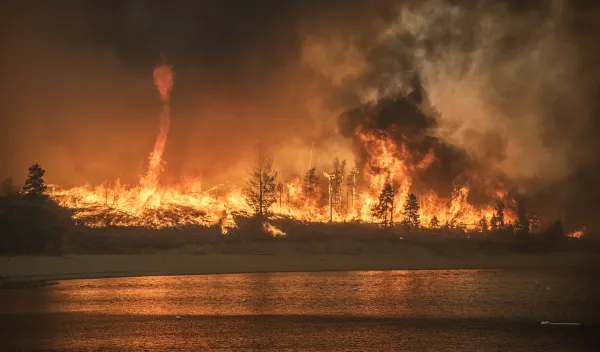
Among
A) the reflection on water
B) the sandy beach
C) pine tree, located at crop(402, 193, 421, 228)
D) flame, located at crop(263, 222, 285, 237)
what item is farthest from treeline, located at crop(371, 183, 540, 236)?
the reflection on water

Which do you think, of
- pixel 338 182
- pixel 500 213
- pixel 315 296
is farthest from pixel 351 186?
pixel 315 296

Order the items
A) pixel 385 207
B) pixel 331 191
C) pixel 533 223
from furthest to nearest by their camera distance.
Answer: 1. pixel 533 223
2. pixel 331 191
3. pixel 385 207

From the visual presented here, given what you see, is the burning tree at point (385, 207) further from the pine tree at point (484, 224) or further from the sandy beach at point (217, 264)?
the pine tree at point (484, 224)

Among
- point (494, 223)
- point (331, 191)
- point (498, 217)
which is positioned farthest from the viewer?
point (498, 217)

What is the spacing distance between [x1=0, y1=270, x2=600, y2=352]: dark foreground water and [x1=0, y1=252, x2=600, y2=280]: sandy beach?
7.39m

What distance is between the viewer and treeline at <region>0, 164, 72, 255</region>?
3558 inches

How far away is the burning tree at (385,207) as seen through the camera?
408 ft

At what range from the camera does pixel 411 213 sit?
124562mm

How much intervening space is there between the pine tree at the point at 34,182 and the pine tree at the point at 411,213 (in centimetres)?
6854

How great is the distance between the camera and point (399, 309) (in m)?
55.7

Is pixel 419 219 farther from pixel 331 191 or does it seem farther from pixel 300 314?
pixel 300 314

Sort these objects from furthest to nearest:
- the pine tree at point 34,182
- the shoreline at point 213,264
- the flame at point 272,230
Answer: the flame at point 272,230 → the pine tree at point 34,182 → the shoreline at point 213,264

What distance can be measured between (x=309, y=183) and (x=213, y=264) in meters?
40.4

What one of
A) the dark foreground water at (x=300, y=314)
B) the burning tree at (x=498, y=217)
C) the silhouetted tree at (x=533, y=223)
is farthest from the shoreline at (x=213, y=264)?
the silhouetted tree at (x=533, y=223)
